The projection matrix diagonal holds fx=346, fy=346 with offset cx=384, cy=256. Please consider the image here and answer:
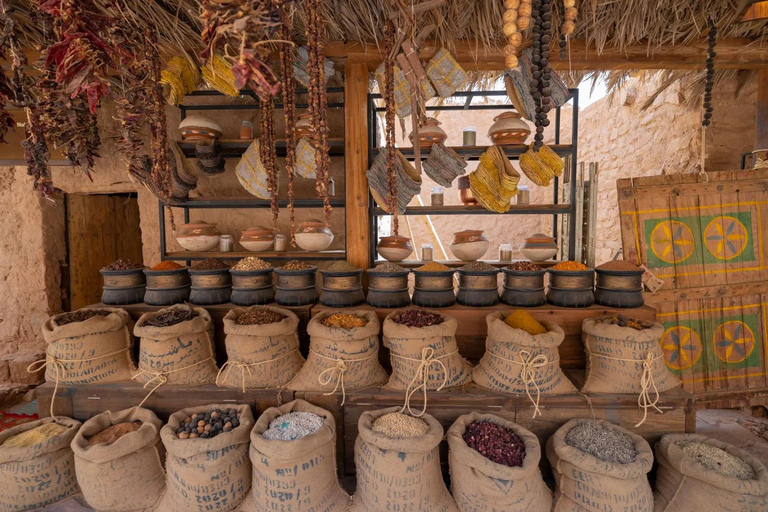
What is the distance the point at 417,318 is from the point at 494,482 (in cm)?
70

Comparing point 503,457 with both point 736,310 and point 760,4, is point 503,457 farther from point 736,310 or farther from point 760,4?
point 760,4

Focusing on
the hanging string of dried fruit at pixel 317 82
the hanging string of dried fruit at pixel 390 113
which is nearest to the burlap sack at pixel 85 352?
the hanging string of dried fruit at pixel 317 82

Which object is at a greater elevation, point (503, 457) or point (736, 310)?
point (736, 310)

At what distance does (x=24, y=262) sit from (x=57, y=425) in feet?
6.15

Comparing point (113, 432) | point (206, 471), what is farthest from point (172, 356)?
point (206, 471)

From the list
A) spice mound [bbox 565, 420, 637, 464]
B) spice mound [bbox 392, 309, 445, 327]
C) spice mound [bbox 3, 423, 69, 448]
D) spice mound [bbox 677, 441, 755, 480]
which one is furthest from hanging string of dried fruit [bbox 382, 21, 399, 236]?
spice mound [bbox 3, 423, 69, 448]

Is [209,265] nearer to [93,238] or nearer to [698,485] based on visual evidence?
[93,238]

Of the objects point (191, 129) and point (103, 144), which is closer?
point (191, 129)

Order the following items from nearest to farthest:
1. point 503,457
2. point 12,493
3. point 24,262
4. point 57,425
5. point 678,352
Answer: point 503,457
point 12,493
point 57,425
point 678,352
point 24,262

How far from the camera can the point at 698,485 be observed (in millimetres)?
1328

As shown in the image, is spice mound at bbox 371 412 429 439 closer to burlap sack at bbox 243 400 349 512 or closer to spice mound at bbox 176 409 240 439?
burlap sack at bbox 243 400 349 512

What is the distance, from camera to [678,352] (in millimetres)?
2219

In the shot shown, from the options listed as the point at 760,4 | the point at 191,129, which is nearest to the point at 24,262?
the point at 191,129

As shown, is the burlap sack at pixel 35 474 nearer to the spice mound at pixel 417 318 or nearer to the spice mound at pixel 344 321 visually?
the spice mound at pixel 344 321
